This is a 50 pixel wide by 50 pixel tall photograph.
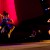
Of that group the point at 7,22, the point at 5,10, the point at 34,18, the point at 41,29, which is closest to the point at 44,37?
the point at 41,29

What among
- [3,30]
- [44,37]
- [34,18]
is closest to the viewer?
[3,30]

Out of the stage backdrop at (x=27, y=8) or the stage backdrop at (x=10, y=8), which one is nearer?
the stage backdrop at (x=10, y=8)

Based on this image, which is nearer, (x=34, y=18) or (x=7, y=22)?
(x=7, y=22)

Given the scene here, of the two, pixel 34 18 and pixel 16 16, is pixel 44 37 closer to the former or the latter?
pixel 34 18

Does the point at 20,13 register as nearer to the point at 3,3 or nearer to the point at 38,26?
the point at 3,3

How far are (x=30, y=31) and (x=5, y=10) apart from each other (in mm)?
1737

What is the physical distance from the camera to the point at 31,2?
8.74 metres

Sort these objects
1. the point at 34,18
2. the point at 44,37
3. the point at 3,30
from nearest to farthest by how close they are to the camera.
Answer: the point at 3,30 → the point at 44,37 → the point at 34,18

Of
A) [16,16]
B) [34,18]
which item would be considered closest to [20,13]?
[16,16]

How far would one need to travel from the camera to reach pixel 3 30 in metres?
7.21

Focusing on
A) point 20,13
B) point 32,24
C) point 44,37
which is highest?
point 20,13

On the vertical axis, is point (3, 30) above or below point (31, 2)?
below

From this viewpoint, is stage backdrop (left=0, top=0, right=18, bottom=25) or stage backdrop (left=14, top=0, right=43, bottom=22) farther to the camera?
stage backdrop (left=14, top=0, right=43, bottom=22)

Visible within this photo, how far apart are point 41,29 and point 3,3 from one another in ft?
7.04
